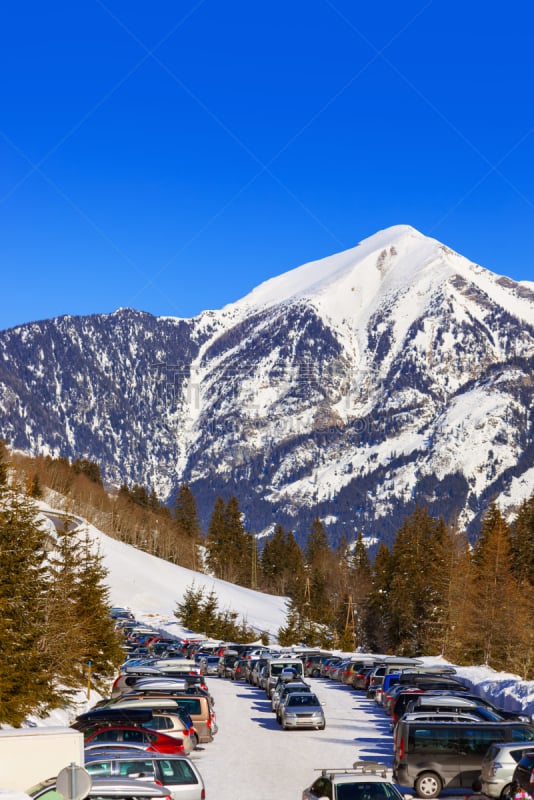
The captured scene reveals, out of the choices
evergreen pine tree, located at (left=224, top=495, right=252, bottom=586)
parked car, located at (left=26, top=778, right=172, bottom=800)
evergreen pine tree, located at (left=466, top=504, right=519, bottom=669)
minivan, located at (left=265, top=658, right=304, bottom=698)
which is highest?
evergreen pine tree, located at (left=224, top=495, right=252, bottom=586)

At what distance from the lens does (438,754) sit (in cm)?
2889

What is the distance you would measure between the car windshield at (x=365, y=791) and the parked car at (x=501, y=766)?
17.2ft

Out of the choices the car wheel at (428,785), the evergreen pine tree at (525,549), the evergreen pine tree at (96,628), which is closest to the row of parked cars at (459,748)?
the car wheel at (428,785)

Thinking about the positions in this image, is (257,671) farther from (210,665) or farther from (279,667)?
(210,665)

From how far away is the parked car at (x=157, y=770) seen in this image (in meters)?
23.2

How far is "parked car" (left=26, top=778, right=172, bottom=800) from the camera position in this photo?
761 inches

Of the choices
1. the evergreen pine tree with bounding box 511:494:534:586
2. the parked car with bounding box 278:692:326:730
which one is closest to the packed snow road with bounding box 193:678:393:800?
the parked car with bounding box 278:692:326:730

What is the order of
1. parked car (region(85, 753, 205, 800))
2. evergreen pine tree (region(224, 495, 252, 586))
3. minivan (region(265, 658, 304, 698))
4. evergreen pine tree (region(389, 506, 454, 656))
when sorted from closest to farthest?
parked car (region(85, 753, 205, 800))
minivan (region(265, 658, 304, 698))
evergreen pine tree (region(389, 506, 454, 656))
evergreen pine tree (region(224, 495, 252, 586))

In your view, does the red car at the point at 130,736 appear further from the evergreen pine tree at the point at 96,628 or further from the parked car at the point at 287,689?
the evergreen pine tree at the point at 96,628

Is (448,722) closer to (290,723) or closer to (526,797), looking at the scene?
(526,797)

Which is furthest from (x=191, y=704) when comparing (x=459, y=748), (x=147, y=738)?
(x=459, y=748)

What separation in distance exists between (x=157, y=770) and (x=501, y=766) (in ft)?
29.0

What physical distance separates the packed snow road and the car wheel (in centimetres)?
314

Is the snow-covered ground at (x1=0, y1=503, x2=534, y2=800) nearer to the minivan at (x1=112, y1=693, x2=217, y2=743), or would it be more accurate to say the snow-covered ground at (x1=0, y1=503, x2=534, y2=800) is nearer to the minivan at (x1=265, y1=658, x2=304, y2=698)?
the minivan at (x1=112, y1=693, x2=217, y2=743)
